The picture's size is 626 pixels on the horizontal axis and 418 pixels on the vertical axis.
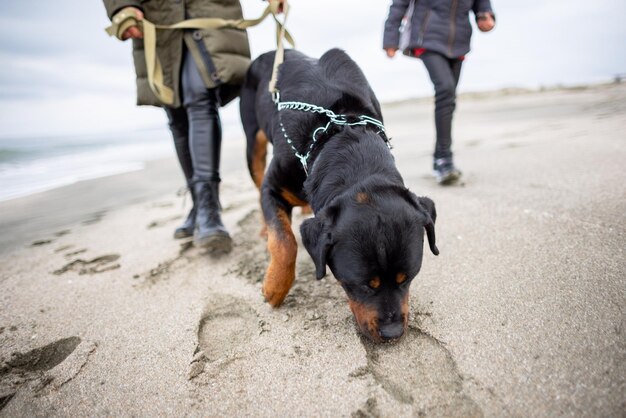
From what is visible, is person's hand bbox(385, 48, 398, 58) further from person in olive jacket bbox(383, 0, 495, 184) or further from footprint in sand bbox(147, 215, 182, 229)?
footprint in sand bbox(147, 215, 182, 229)

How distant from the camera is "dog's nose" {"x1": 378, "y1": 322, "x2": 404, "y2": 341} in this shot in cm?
150

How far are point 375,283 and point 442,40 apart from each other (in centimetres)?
304

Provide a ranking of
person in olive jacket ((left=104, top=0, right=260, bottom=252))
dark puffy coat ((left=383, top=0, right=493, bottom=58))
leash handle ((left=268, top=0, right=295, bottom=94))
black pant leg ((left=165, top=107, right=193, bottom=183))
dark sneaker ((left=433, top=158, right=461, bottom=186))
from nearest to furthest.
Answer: leash handle ((left=268, top=0, right=295, bottom=94)) → person in olive jacket ((left=104, top=0, right=260, bottom=252)) → black pant leg ((left=165, top=107, right=193, bottom=183)) → dark puffy coat ((left=383, top=0, right=493, bottom=58)) → dark sneaker ((left=433, top=158, right=461, bottom=186))

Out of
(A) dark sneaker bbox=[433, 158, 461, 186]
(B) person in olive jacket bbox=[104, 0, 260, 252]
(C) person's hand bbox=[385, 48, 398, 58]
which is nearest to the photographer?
(B) person in olive jacket bbox=[104, 0, 260, 252]

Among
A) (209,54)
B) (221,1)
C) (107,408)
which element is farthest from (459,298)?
(221,1)

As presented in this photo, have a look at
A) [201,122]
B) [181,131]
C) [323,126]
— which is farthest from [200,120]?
[323,126]

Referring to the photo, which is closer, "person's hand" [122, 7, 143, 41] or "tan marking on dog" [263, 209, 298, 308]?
"tan marking on dog" [263, 209, 298, 308]

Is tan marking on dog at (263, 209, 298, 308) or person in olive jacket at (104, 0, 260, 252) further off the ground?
person in olive jacket at (104, 0, 260, 252)

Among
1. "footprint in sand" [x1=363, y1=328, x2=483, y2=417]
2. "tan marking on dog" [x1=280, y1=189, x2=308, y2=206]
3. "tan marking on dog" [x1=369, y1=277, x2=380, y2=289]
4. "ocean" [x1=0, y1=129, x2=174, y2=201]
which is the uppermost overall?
"tan marking on dog" [x1=280, y1=189, x2=308, y2=206]

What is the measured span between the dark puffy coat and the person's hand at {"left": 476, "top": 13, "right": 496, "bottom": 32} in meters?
0.06

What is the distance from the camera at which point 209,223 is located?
8.72ft

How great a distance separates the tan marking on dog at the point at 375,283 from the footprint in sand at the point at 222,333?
675 mm

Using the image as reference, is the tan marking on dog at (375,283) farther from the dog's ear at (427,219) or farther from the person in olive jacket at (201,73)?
the person in olive jacket at (201,73)

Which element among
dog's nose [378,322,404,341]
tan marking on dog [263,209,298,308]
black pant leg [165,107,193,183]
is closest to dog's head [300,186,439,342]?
dog's nose [378,322,404,341]
